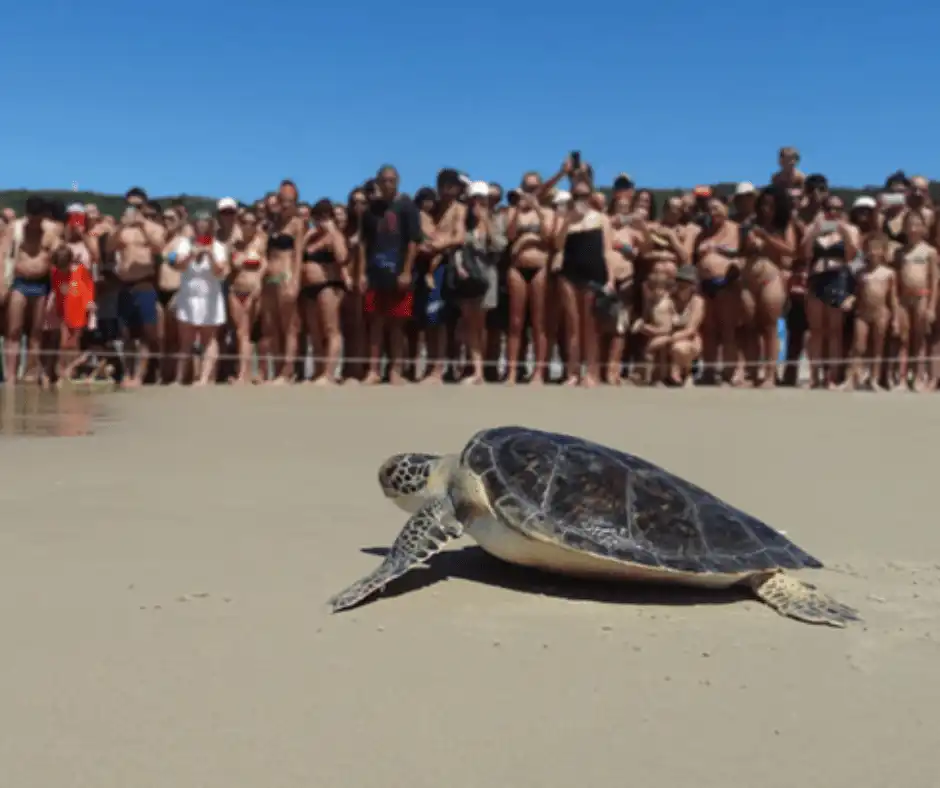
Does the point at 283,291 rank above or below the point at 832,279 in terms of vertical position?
below

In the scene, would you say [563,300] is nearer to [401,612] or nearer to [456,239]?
[456,239]

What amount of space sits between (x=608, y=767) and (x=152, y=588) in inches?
71.7

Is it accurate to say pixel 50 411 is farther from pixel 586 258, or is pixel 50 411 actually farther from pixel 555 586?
pixel 555 586

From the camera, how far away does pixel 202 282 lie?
12.2 meters

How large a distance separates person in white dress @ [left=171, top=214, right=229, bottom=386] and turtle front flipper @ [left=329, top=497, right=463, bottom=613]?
862 centimetres

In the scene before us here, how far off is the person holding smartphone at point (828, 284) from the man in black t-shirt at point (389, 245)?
4.03 metres

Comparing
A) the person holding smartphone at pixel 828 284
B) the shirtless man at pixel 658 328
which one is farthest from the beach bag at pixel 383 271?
the person holding smartphone at pixel 828 284

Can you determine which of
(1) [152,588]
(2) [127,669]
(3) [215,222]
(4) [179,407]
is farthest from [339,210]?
(2) [127,669]

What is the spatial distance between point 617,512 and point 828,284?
9040 mm

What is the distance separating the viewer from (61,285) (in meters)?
12.4

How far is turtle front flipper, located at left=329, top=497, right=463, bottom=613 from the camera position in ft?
11.5

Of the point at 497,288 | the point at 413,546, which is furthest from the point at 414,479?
the point at 497,288

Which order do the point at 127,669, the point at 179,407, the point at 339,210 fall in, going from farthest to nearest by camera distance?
the point at 339,210 < the point at 179,407 < the point at 127,669

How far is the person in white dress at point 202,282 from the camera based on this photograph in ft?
39.9
